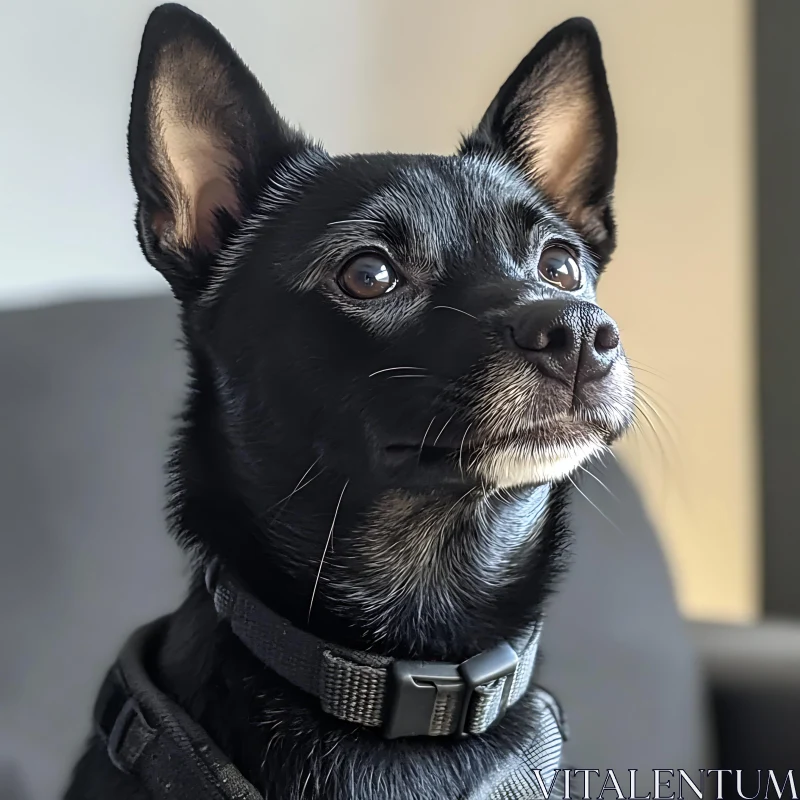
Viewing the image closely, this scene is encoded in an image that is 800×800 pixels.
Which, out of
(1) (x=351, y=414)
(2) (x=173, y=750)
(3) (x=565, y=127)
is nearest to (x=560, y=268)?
(3) (x=565, y=127)

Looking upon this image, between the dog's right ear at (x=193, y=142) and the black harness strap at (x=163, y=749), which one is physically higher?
the dog's right ear at (x=193, y=142)

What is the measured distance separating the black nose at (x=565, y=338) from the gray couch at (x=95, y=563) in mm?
488

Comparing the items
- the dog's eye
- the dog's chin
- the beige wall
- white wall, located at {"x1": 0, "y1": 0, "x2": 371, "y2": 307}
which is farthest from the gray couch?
the dog's chin

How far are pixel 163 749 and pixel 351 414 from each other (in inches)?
13.3

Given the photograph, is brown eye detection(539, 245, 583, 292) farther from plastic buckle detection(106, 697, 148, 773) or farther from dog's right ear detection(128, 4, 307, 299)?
plastic buckle detection(106, 697, 148, 773)

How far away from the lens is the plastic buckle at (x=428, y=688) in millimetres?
732

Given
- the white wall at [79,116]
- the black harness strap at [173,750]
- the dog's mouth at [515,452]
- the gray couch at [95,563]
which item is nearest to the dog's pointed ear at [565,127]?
the white wall at [79,116]

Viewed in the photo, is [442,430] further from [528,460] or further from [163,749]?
[163,749]

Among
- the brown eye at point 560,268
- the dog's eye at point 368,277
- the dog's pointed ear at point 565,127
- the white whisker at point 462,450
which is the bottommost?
the white whisker at point 462,450

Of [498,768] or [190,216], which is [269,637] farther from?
[190,216]

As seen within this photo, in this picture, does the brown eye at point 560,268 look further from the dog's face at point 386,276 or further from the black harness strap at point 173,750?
the black harness strap at point 173,750

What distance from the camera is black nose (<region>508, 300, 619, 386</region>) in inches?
24.3

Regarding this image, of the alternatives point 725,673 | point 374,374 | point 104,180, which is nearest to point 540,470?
point 374,374

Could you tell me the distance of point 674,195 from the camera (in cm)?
112
